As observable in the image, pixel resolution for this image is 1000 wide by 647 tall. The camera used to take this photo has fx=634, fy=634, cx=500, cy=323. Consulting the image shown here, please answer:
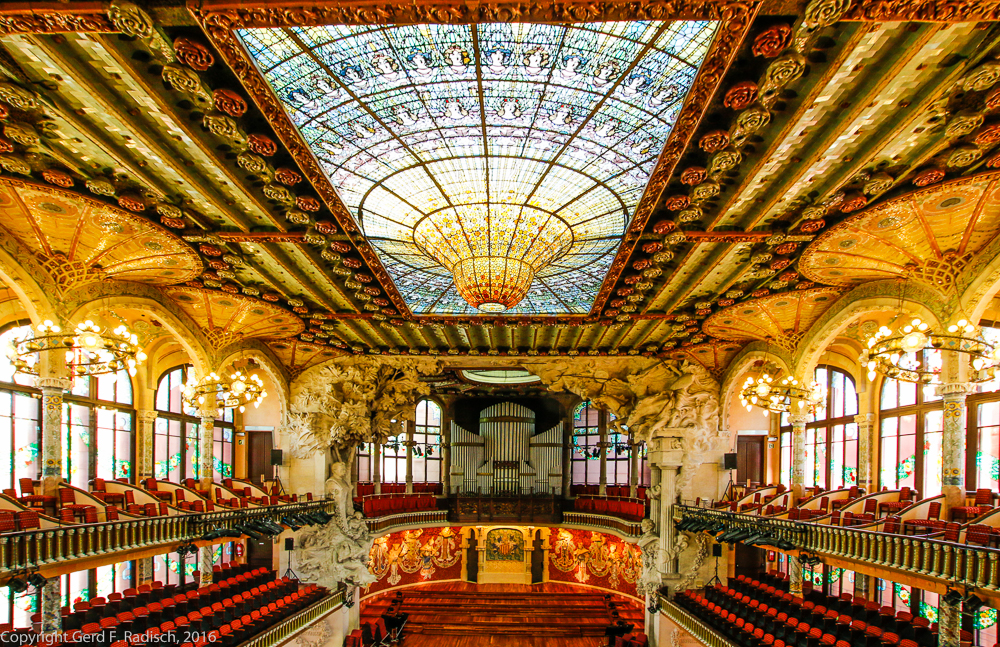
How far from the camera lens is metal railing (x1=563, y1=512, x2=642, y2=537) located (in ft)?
88.2

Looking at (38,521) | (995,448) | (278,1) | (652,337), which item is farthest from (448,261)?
(995,448)

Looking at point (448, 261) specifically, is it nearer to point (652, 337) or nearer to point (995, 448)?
point (652, 337)

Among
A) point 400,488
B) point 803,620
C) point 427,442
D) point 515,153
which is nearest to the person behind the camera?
point 515,153

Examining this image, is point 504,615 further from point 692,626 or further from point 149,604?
point 149,604

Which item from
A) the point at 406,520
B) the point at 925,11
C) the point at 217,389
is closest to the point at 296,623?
the point at 217,389

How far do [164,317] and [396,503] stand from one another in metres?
16.8

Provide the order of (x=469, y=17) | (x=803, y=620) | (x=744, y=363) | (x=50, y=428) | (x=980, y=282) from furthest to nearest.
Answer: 1. (x=744, y=363)
2. (x=803, y=620)
3. (x=50, y=428)
4. (x=980, y=282)
5. (x=469, y=17)

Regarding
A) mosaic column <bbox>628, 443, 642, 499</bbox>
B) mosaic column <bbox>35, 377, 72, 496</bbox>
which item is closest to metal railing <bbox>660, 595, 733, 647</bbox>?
mosaic column <bbox>628, 443, 642, 499</bbox>

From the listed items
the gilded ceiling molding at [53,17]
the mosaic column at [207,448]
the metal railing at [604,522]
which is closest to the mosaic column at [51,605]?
the mosaic column at [207,448]

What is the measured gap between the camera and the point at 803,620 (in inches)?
623

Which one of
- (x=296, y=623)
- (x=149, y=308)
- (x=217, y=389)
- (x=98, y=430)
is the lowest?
(x=296, y=623)

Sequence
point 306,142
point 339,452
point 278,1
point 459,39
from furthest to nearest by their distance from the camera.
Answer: point 339,452 → point 306,142 → point 459,39 → point 278,1

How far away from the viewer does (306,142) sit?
861 cm

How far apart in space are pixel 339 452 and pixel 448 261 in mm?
17003
